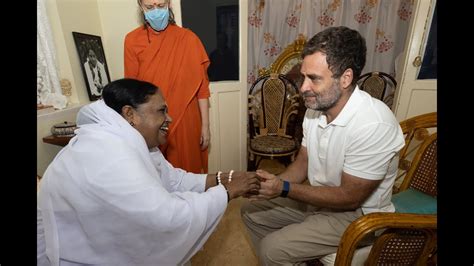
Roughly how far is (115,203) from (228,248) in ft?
4.01

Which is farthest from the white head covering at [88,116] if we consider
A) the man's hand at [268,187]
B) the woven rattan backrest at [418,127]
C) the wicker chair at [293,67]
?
the wicker chair at [293,67]

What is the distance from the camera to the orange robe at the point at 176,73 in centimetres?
183

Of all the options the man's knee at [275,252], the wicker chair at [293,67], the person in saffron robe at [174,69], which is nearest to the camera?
the man's knee at [275,252]

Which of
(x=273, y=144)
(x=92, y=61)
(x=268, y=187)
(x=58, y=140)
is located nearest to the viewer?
(x=268, y=187)

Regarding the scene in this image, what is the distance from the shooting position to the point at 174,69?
1863mm

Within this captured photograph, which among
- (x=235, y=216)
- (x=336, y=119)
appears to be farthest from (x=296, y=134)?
(x=336, y=119)

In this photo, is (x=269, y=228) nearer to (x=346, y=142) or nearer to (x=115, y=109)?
(x=346, y=142)

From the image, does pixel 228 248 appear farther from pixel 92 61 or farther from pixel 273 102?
pixel 92 61

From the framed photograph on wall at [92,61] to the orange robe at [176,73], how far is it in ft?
1.61

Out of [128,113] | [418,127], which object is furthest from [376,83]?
[128,113]

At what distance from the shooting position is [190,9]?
2344mm

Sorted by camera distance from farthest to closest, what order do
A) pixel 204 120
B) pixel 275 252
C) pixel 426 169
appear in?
pixel 204 120, pixel 426 169, pixel 275 252

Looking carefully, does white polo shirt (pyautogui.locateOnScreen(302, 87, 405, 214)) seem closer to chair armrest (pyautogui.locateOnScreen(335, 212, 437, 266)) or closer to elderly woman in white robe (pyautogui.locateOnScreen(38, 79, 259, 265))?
chair armrest (pyautogui.locateOnScreen(335, 212, 437, 266))

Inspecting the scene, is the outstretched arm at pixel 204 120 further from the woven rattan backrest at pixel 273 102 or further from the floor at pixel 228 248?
the woven rattan backrest at pixel 273 102
